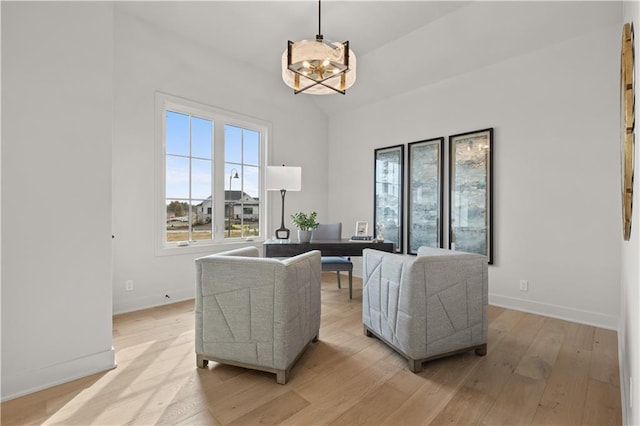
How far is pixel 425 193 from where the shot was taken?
13.6ft

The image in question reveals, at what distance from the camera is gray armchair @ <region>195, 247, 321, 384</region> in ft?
6.33

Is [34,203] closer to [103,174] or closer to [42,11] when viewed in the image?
[103,174]

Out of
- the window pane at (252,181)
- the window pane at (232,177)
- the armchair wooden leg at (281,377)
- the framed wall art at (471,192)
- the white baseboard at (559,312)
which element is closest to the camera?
the armchair wooden leg at (281,377)

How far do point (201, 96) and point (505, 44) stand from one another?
11.6 feet

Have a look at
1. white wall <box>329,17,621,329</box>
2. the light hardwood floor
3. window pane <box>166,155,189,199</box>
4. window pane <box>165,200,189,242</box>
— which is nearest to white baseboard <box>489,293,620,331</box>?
white wall <box>329,17,621,329</box>

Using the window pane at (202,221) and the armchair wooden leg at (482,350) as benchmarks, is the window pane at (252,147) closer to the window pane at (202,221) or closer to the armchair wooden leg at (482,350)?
the window pane at (202,221)

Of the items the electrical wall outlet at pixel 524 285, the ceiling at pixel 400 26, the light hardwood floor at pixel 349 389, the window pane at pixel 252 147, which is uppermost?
the ceiling at pixel 400 26

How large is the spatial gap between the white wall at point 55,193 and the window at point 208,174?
1442 mm

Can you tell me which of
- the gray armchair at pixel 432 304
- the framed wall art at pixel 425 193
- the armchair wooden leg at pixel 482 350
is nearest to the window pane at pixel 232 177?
the framed wall art at pixel 425 193

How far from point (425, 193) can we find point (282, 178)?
76.3 inches

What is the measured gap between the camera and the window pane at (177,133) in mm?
3648

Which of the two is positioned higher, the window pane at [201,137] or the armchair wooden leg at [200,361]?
the window pane at [201,137]

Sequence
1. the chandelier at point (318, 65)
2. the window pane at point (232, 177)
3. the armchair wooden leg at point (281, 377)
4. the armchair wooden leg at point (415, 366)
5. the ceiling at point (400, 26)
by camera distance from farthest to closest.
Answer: the window pane at point (232, 177)
the ceiling at point (400, 26)
the chandelier at point (318, 65)
the armchair wooden leg at point (415, 366)
the armchair wooden leg at point (281, 377)

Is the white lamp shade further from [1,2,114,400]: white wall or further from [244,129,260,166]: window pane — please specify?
[1,2,114,400]: white wall
